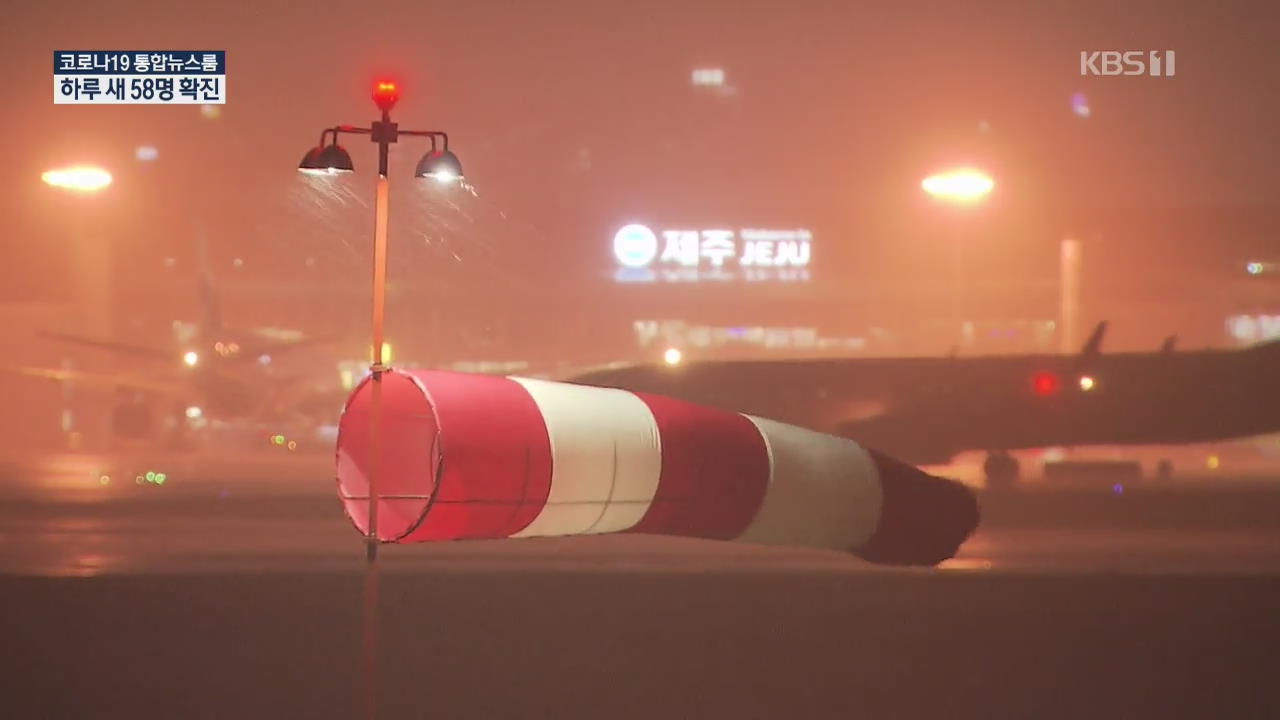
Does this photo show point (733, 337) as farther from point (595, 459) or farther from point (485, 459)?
point (485, 459)

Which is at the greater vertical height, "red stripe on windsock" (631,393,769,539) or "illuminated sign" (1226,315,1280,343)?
"illuminated sign" (1226,315,1280,343)

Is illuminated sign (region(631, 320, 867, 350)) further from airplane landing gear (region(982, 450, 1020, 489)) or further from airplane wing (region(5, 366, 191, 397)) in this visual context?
airplane landing gear (region(982, 450, 1020, 489))

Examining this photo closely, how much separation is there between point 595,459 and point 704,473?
2.15m

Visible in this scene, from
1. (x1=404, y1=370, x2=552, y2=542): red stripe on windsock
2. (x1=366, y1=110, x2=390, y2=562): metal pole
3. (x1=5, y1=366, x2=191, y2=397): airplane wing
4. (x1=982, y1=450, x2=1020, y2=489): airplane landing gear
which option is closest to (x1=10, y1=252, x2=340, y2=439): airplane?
(x1=5, y1=366, x2=191, y2=397): airplane wing

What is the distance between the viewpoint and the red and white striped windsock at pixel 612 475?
13.1 metres

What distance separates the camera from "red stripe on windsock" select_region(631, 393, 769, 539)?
15.8 meters

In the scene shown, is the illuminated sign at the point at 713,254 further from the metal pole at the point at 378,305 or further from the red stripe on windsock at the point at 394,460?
the metal pole at the point at 378,305

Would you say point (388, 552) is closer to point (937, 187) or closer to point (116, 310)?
point (937, 187)

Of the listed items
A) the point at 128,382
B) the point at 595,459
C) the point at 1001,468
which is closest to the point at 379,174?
the point at 595,459

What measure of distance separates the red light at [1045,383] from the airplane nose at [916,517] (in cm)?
1797

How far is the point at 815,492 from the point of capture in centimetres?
1755

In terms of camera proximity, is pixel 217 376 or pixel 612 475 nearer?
pixel 612 475

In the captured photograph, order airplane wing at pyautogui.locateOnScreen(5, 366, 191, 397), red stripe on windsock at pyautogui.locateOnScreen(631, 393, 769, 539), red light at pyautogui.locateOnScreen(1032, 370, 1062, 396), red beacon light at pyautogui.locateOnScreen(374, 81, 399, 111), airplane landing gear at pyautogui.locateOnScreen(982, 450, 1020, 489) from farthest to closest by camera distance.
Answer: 1. airplane wing at pyautogui.locateOnScreen(5, 366, 191, 397)
2. airplane landing gear at pyautogui.locateOnScreen(982, 450, 1020, 489)
3. red light at pyautogui.locateOnScreen(1032, 370, 1062, 396)
4. red stripe on windsock at pyautogui.locateOnScreen(631, 393, 769, 539)
5. red beacon light at pyautogui.locateOnScreen(374, 81, 399, 111)

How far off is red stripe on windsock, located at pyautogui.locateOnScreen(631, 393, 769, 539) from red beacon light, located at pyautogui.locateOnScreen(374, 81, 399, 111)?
6165 millimetres
